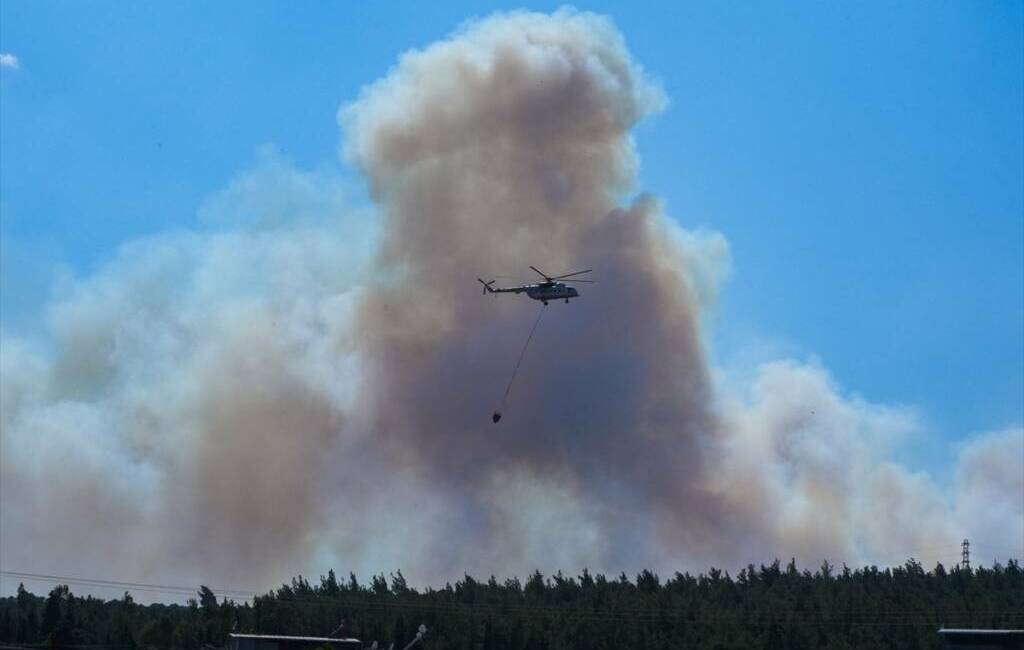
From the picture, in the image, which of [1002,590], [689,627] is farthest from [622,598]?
[1002,590]

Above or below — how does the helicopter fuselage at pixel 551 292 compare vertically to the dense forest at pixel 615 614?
above

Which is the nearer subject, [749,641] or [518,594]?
[749,641]

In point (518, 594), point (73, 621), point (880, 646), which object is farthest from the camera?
point (518, 594)

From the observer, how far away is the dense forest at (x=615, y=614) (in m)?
135

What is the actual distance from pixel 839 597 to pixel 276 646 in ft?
216

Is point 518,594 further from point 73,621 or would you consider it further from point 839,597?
point 73,621

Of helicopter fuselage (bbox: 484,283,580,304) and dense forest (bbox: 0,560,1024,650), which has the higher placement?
helicopter fuselage (bbox: 484,283,580,304)

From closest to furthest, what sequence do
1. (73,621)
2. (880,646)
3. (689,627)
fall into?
(880,646) → (689,627) → (73,621)

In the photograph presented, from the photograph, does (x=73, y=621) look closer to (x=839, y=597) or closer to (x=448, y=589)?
(x=448, y=589)

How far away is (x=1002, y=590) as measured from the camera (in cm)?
15712

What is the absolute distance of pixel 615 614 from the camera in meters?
146

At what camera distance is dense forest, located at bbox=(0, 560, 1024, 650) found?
135 m

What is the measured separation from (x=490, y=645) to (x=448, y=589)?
3297 cm

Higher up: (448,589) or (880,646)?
(448,589)
